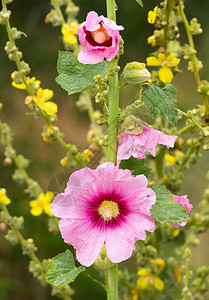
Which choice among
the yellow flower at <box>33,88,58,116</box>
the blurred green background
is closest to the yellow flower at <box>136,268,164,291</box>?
the yellow flower at <box>33,88,58,116</box>

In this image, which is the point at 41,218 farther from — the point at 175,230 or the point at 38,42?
the point at 38,42

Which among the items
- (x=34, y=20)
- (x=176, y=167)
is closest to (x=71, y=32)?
(x=176, y=167)

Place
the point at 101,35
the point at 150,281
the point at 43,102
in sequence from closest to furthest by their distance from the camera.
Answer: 1. the point at 101,35
2. the point at 43,102
3. the point at 150,281

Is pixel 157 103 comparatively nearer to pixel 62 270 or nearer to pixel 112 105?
pixel 112 105

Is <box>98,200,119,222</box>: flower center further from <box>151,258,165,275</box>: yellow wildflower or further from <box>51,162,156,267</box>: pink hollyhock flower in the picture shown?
<box>151,258,165,275</box>: yellow wildflower

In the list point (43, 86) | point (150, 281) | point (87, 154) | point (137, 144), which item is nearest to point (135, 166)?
point (137, 144)

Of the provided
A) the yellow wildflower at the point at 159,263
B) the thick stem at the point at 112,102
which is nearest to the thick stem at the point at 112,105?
the thick stem at the point at 112,102

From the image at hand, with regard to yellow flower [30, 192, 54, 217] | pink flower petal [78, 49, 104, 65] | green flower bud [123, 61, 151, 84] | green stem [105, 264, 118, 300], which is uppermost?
pink flower petal [78, 49, 104, 65]
